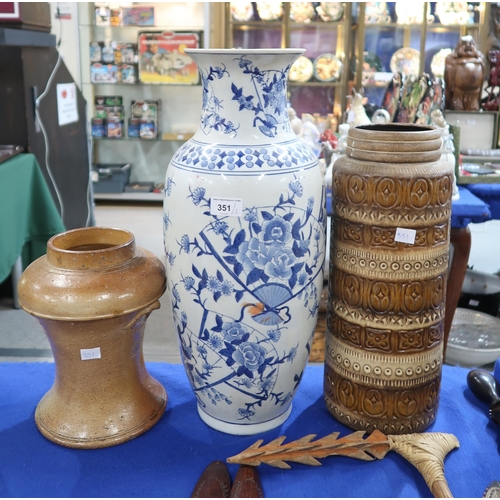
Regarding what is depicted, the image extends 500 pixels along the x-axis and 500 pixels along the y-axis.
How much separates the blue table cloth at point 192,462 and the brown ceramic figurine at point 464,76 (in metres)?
2.12

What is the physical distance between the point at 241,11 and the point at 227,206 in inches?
165

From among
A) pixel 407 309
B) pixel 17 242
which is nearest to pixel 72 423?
pixel 407 309

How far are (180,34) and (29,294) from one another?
153 inches

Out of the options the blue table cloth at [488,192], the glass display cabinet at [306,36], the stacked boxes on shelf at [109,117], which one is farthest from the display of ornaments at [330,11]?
the blue table cloth at [488,192]

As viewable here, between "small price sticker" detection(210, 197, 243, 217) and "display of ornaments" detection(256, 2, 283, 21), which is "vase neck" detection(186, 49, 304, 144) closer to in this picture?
"small price sticker" detection(210, 197, 243, 217)

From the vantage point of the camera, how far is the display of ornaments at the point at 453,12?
4.68 m

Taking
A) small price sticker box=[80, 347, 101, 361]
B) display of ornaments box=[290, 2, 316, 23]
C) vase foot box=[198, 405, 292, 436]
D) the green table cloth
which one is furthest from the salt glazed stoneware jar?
display of ornaments box=[290, 2, 316, 23]

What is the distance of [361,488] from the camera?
1046mm

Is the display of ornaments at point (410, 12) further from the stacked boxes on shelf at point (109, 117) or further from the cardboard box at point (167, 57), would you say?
the stacked boxes on shelf at point (109, 117)

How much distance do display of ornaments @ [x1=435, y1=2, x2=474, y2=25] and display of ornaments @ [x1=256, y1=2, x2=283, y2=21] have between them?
127 centimetres

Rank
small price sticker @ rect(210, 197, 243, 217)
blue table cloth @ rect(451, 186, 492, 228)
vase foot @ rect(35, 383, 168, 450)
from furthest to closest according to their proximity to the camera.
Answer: blue table cloth @ rect(451, 186, 492, 228)
vase foot @ rect(35, 383, 168, 450)
small price sticker @ rect(210, 197, 243, 217)

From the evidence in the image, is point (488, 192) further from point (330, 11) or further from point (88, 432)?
point (330, 11)

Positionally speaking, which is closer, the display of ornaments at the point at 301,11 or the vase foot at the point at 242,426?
the vase foot at the point at 242,426

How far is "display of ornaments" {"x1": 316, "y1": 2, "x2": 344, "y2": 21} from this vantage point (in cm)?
473
